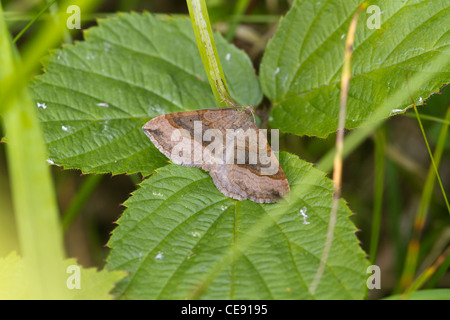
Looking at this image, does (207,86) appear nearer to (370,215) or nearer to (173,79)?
(173,79)

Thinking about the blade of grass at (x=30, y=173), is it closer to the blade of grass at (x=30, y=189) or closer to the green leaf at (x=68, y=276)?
the blade of grass at (x=30, y=189)

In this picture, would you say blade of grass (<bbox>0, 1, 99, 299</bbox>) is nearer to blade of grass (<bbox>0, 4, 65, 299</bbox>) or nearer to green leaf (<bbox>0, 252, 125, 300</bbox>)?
blade of grass (<bbox>0, 4, 65, 299</bbox>)

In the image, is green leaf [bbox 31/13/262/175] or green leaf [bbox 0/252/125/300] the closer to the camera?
green leaf [bbox 0/252/125/300]

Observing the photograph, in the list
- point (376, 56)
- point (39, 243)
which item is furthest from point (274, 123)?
point (39, 243)

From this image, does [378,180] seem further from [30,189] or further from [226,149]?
[30,189]

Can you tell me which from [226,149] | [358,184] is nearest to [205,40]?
[226,149]

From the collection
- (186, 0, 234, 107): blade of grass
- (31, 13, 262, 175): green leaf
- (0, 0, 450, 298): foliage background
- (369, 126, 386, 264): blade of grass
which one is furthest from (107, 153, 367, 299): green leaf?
(0, 0, 450, 298): foliage background
